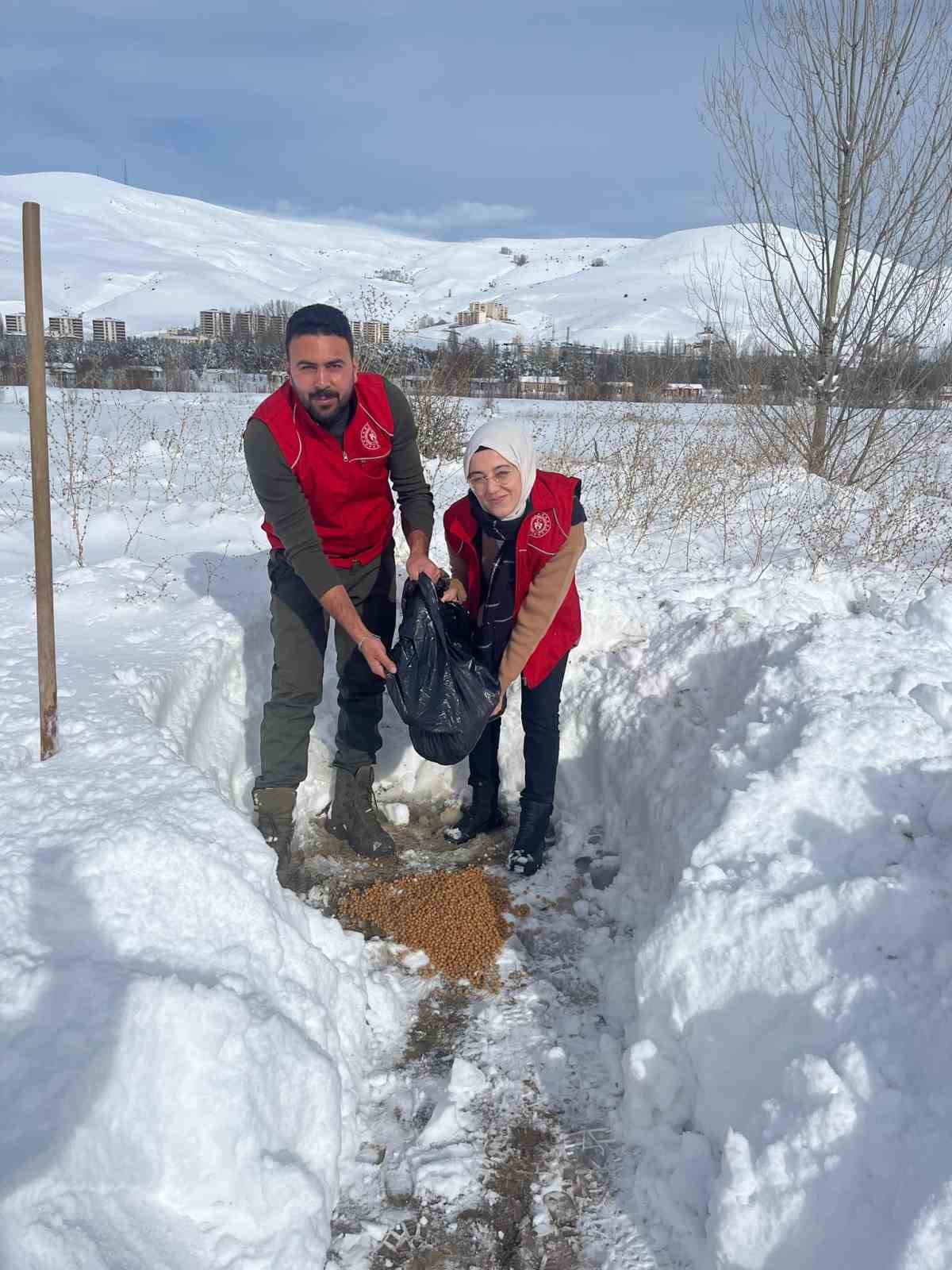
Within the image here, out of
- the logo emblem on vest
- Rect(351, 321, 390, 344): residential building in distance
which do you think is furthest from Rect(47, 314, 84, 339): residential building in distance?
the logo emblem on vest

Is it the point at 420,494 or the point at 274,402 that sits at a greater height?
the point at 274,402

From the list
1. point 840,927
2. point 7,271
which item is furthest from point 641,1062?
point 7,271

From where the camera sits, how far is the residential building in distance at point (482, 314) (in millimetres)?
96156

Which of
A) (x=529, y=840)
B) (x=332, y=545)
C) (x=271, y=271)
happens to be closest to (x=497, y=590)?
(x=332, y=545)

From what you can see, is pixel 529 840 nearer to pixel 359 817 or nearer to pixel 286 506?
pixel 359 817

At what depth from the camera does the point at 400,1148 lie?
95.7 inches

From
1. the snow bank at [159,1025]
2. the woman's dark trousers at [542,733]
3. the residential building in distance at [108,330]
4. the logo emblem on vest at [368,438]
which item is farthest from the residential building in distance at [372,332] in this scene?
the residential building in distance at [108,330]

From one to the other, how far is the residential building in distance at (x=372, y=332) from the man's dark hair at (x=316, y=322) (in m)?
5.91

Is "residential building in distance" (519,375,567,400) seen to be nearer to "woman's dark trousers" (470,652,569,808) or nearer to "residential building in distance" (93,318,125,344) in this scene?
"woman's dark trousers" (470,652,569,808)

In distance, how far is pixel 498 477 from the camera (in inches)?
122

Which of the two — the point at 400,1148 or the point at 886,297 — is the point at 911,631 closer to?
the point at 400,1148

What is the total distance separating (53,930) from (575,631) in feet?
7.23

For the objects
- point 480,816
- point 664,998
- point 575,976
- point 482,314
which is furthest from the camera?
point 482,314

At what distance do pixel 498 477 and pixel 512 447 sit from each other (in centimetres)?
12
